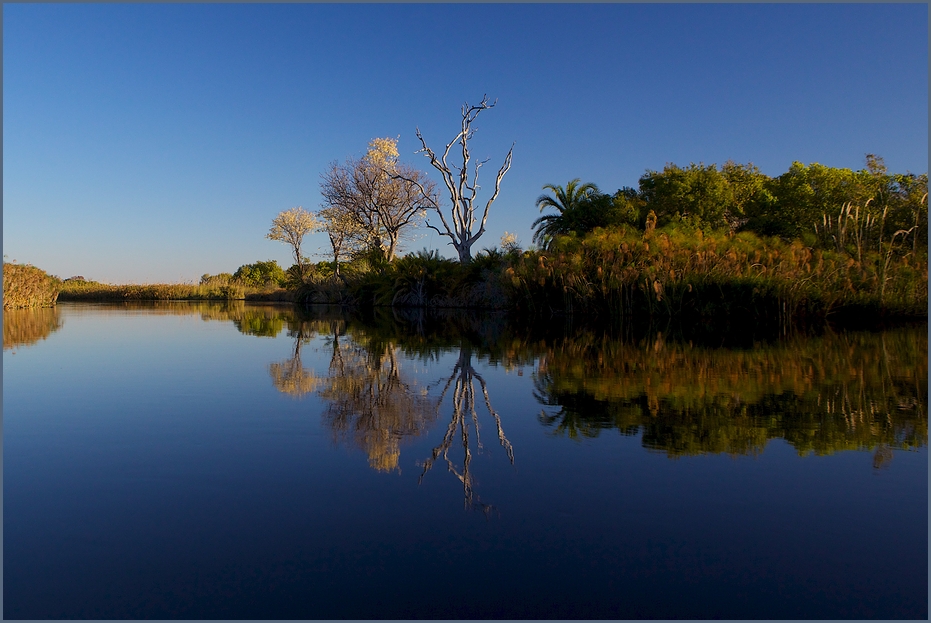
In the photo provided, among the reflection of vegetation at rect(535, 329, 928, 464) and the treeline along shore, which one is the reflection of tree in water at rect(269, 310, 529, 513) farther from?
the treeline along shore

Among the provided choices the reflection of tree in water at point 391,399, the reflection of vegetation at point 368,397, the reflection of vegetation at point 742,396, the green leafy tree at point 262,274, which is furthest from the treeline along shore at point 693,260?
the green leafy tree at point 262,274

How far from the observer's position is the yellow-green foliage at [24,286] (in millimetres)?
25295

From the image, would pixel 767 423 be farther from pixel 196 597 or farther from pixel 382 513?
pixel 196 597

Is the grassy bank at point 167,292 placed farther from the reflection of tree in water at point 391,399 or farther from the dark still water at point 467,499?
the dark still water at point 467,499

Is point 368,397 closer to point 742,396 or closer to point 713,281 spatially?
point 742,396

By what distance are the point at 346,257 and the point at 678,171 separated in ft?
73.8

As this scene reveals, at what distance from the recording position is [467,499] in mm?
3082

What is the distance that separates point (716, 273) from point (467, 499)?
16.8m

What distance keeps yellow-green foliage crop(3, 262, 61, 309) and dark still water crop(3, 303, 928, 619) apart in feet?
74.8

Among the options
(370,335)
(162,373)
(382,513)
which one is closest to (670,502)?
(382,513)

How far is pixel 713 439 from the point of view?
4.29 meters

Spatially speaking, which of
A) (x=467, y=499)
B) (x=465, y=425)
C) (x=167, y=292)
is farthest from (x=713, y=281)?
(x=167, y=292)

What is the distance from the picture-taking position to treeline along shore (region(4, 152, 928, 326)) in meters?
17.8

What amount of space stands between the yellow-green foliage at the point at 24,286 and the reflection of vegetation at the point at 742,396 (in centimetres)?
2442
